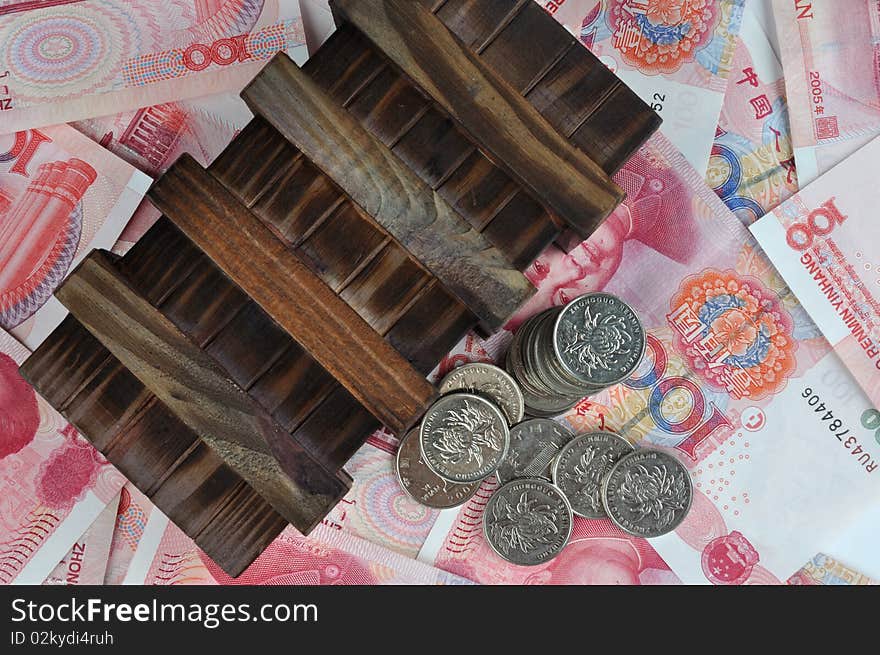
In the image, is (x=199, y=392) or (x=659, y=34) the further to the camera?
(x=659, y=34)

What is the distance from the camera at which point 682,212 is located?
1.19 m

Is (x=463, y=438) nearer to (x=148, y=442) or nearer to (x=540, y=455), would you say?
(x=540, y=455)

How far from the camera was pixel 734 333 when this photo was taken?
3.94 feet

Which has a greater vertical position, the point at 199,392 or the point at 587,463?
the point at 199,392

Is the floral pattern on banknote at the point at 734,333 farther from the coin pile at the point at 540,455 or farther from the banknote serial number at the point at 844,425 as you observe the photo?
the coin pile at the point at 540,455

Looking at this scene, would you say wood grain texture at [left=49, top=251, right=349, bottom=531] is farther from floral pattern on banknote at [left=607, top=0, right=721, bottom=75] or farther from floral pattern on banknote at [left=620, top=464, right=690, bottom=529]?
floral pattern on banknote at [left=607, top=0, right=721, bottom=75]

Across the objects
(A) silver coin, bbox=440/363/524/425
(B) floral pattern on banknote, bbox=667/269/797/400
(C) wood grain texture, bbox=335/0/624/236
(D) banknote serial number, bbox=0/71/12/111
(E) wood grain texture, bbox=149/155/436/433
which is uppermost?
(C) wood grain texture, bbox=335/0/624/236

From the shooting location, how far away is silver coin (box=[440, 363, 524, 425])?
1.12m

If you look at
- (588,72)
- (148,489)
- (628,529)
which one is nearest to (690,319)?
(628,529)

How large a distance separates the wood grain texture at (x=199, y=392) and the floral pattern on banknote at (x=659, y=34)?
2.71 ft

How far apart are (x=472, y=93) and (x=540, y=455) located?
598 mm

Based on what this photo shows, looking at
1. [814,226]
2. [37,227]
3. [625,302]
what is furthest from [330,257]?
[814,226]

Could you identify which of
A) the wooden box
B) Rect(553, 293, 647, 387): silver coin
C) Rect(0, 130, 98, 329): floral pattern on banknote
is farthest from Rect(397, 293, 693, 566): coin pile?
Rect(0, 130, 98, 329): floral pattern on banknote

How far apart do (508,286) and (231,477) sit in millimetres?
373
